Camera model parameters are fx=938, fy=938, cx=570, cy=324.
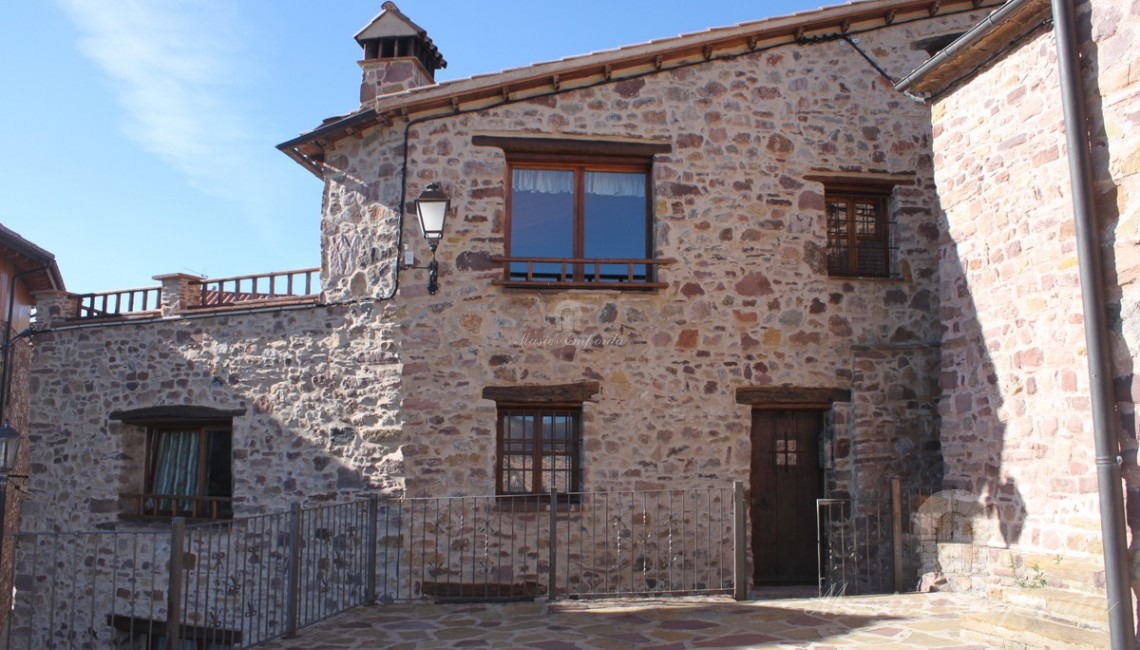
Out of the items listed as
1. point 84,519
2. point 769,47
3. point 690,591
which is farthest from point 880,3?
point 84,519

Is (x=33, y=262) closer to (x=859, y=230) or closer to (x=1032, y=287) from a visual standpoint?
(x=859, y=230)

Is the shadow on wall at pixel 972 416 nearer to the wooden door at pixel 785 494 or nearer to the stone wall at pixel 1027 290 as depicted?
the stone wall at pixel 1027 290

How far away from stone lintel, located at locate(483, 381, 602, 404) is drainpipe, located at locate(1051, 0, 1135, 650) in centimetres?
526

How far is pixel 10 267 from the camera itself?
14242 millimetres

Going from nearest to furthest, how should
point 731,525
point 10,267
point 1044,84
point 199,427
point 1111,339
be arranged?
point 1111,339
point 1044,84
point 731,525
point 199,427
point 10,267

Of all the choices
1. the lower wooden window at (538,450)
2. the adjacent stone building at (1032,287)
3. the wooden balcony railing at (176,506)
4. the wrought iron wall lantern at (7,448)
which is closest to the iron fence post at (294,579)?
the wrought iron wall lantern at (7,448)

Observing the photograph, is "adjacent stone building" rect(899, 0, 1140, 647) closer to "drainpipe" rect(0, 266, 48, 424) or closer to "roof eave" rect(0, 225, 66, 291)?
"roof eave" rect(0, 225, 66, 291)

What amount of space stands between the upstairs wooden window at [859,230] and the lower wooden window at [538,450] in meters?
3.61

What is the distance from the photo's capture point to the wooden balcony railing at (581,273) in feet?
33.7

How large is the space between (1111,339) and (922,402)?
15.2ft

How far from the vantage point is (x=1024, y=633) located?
236 inches

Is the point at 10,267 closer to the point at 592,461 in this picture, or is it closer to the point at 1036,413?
the point at 592,461

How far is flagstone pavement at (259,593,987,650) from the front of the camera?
22.3 feet

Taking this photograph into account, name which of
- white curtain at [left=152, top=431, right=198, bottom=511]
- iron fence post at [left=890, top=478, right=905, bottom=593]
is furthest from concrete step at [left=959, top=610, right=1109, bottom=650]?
white curtain at [left=152, top=431, right=198, bottom=511]
